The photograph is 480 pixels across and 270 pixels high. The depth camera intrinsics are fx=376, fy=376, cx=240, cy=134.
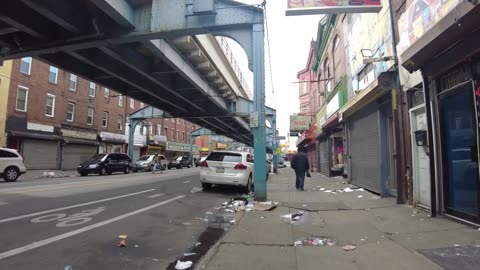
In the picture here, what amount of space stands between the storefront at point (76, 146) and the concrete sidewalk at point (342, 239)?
91.4 ft

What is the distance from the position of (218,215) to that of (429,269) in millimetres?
5721

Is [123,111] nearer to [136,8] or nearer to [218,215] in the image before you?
[136,8]

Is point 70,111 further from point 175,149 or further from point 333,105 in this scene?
point 175,149

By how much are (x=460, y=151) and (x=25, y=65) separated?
30.0 m

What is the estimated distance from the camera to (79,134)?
113 feet

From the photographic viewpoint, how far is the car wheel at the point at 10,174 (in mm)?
19236

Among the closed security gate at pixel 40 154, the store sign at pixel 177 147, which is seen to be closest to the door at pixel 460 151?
the closed security gate at pixel 40 154

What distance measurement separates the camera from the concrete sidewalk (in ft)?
16.8

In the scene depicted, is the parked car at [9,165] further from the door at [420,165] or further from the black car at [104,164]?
the door at [420,165]

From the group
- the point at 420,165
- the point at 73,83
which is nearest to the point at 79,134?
the point at 73,83

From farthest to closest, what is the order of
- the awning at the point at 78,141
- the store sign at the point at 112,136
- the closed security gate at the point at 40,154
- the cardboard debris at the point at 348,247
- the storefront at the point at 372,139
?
the store sign at the point at 112,136
the awning at the point at 78,141
the closed security gate at the point at 40,154
the storefront at the point at 372,139
the cardboard debris at the point at 348,247

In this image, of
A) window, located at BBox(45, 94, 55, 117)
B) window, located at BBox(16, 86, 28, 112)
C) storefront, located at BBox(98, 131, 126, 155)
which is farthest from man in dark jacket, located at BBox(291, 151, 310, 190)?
storefront, located at BBox(98, 131, 126, 155)

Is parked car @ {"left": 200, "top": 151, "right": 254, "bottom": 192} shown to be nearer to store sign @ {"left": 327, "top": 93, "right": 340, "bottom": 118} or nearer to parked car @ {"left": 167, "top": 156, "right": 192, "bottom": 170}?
store sign @ {"left": 327, "top": 93, "right": 340, "bottom": 118}

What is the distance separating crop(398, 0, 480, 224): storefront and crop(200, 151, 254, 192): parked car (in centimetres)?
720
